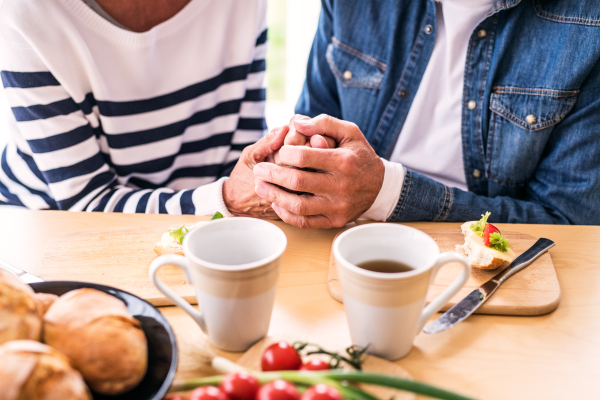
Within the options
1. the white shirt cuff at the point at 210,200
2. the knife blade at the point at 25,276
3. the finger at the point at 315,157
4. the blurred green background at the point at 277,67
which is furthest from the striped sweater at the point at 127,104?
the blurred green background at the point at 277,67

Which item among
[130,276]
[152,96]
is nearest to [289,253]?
[130,276]

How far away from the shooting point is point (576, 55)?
3.44 feet

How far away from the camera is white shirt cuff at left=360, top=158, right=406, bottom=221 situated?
3.16 feet

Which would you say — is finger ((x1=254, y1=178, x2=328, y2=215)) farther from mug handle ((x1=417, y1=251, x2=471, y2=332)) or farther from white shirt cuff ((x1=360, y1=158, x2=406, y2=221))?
mug handle ((x1=417, y1=251, x2=471, y2=332))

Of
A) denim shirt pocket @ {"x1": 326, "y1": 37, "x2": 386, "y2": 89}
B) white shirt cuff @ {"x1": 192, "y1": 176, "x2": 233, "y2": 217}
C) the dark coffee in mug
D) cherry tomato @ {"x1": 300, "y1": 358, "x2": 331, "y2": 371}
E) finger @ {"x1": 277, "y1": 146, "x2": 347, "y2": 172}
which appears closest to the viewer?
cherry tomato @ {"x1": 300, "y1": 358, "x2": 331, "y2": 371}

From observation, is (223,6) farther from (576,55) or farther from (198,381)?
(198,381)

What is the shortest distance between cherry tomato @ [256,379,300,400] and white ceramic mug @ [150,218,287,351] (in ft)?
0.50

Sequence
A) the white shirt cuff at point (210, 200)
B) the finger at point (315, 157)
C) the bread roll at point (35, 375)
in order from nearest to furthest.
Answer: the bread roll at point (35, 375) → the finger at point (315, 157) → the white shirt cuff at point (210, 200)

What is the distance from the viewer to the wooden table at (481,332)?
1.85 ft

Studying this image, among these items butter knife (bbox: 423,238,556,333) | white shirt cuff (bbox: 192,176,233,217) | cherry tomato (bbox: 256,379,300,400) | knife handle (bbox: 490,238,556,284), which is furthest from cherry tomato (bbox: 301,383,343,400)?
white shirt cuff (bbox: 192,176,233,217)

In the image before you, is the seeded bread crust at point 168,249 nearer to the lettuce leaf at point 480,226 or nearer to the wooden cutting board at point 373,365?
the wooden cutting board at point 373,365

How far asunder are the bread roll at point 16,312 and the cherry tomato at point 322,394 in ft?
0.92

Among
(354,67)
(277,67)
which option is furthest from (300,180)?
(277,67)

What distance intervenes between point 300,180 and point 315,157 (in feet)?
0.18
